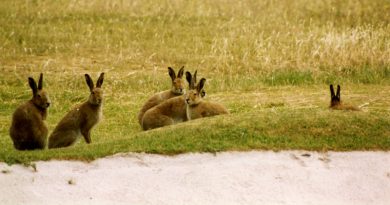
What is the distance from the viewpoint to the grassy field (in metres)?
11.2

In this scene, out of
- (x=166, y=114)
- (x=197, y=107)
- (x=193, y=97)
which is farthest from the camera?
(x=166, y=114)

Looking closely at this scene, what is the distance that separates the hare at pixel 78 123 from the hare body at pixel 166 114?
117cm

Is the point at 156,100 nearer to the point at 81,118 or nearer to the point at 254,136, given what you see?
the point at 81,118

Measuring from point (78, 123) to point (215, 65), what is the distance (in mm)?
8620

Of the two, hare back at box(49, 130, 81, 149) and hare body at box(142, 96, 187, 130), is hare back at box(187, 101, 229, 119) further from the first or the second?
hare back at box(49, 130, 81, 149)

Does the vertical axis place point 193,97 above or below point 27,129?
above

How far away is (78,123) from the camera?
39.5 ft

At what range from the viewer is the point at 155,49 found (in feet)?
74.6

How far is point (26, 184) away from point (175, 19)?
58.9ft

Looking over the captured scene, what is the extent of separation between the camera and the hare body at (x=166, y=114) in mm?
13172

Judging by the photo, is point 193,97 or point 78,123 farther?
point 193,97

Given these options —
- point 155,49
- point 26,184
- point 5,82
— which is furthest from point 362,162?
point 155,49

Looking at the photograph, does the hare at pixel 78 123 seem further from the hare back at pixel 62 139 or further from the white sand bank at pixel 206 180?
the white sand bank at pixel 206 180

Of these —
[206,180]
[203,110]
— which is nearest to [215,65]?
[203,110]
